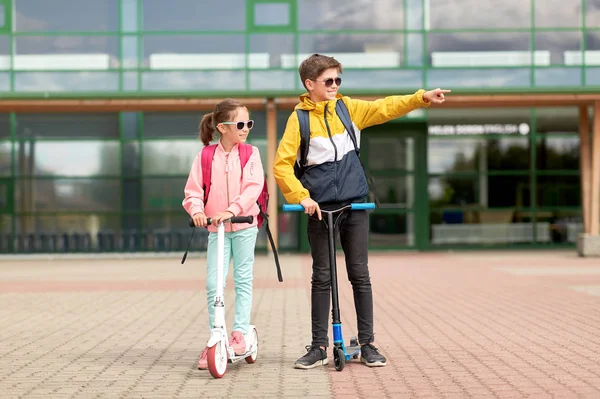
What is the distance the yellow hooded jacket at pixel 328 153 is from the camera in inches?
244

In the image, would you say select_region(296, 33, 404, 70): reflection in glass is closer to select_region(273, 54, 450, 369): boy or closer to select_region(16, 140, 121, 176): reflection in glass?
select_region(16, 140, 121, 176): reflection in glass

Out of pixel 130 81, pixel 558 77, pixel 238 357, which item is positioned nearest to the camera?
pixel 238 357

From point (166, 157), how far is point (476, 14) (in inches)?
322

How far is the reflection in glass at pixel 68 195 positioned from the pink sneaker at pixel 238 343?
17883 millimetres

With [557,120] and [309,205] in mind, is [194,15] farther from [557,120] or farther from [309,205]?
[309,205]

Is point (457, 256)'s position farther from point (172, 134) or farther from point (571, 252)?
point (172, 134)

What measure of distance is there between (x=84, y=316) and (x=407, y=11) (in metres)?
15.0

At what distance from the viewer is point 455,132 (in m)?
24.1

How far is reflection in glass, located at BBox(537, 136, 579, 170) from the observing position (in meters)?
24.2

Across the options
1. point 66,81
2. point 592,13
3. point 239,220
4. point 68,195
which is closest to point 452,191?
point 592,13

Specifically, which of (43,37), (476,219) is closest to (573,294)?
(476,219)

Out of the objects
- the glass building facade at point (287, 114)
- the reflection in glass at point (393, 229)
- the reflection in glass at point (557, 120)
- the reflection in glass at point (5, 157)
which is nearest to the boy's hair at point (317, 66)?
the glass building facade at point (287, 114)

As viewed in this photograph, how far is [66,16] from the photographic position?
23.5 meters

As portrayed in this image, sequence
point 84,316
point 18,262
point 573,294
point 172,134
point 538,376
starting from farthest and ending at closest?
point 172,134
point 18,262
point 573,294
point 84,316
point 538,376
